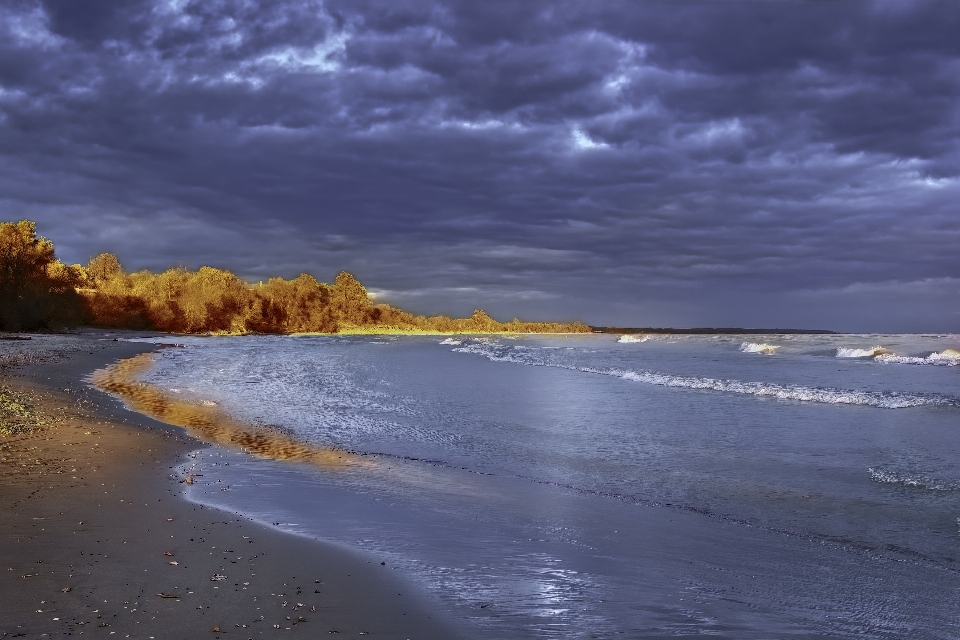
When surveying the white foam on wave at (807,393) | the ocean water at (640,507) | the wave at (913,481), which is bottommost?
the ocean water at (640,507)

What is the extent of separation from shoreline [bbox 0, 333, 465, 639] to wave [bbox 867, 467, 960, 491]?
28.2 ft

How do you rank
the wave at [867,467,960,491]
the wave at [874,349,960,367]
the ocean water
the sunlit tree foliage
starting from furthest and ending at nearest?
the sunlit tree foliage → the wave at [874,349,960,367] → the wave at [867,467,960,491] → the ocean water

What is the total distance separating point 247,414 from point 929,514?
1577 cm

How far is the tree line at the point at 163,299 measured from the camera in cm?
6631

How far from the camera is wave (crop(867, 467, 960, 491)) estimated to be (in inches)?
412

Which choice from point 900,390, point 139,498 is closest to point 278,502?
point 139,498

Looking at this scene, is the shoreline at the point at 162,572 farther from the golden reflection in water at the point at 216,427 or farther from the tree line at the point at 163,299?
the tree line at the point at 163,299

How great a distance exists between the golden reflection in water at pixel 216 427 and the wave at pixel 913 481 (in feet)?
28.5

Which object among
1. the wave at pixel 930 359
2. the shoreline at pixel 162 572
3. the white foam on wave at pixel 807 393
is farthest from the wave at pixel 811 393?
the wave at pixel 930 359

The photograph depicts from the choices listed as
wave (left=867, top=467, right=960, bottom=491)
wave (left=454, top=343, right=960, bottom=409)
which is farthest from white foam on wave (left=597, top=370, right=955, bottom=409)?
wave (left=867, top=467, right=960, bottom=491)

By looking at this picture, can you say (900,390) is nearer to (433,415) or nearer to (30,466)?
(433,415)

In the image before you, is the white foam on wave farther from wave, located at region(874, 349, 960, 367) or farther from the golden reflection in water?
wave, located at region(874, 349, 960, 367)

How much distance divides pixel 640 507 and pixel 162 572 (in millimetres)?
6068

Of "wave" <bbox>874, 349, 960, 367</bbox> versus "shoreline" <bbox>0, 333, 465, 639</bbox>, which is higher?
"wave" <bbox>874, 349, 960, 367</bbox>
